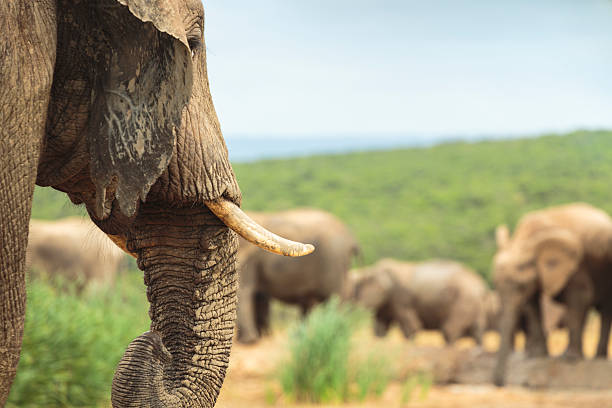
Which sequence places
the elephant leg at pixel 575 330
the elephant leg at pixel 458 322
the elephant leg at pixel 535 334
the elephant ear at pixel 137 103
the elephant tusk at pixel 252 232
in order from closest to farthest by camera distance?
the elephant ear at pixel 137 103 → the elephant tusk at pixel 252 232 → the elephant leg at pixel 575 330 → the elephant leg at pixel 535 334 → the elephant leg at pixel 458 322

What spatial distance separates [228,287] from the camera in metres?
2.84

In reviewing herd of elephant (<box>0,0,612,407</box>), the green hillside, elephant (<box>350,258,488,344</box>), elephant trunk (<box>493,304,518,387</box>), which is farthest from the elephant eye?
the green hillside

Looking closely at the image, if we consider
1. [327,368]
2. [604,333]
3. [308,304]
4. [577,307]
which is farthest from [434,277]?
[327,368]

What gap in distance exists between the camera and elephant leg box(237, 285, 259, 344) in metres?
12.4

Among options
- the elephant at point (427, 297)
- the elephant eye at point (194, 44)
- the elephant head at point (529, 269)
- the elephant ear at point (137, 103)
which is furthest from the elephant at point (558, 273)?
the elephant ear at point (137, 103)

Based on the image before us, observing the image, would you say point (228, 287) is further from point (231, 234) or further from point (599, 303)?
point (599, 303)

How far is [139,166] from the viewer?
2.44 meters

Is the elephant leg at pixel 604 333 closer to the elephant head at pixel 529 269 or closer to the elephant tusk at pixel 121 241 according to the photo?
the elephant head at pixel 529 269

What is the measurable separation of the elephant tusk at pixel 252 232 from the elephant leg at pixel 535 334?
27.6ft

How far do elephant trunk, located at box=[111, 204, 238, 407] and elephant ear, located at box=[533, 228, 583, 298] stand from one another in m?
7.64

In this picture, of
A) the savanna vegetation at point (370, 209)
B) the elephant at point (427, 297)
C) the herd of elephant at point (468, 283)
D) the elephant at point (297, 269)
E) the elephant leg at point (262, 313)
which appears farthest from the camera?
the elephant at point (427, 297)

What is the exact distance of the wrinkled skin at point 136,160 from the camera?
2236 mm

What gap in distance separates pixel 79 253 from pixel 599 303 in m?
6.30

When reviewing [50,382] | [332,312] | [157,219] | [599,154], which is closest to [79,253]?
[332,312]
